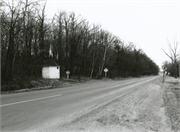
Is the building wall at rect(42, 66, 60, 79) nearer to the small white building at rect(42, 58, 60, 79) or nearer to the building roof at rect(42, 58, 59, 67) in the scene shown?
the small white building at rect(42, 58, 60, 79)

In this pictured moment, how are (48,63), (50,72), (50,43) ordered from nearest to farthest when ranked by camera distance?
1. (50,72)
2. (48,63)
3. (50,43)

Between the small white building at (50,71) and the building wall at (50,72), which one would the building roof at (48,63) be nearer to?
the small white building at (50,71)

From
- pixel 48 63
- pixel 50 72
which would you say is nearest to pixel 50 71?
pixel 50 72

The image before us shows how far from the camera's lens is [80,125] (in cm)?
522

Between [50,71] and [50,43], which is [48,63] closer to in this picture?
[50,71]

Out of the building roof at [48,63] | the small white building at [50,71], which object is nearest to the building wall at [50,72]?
the small white building at [50,71]

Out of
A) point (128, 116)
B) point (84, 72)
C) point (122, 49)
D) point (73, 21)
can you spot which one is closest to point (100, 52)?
point (84, 72)

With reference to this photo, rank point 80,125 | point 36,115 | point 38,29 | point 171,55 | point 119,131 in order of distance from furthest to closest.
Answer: point 171,55
point 38,29
point 36,115
point 80,125
point 119,131

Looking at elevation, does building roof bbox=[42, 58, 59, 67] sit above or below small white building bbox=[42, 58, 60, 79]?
above

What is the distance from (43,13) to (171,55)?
3292cm

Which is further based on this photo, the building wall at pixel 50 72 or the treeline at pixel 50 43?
the building wall at pixel 50 72

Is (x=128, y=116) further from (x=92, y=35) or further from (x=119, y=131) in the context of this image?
(x=92, y=35)

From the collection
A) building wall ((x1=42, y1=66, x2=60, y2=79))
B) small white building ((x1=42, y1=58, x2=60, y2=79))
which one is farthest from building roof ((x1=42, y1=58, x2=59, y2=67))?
building wall ((x1=42, y1=66, x2=60, y2=79))

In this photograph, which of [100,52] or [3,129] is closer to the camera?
[3,129]
